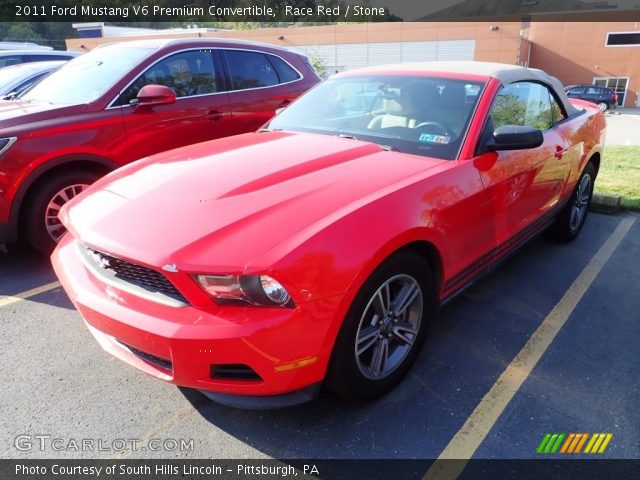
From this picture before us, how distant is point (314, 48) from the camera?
4559cm

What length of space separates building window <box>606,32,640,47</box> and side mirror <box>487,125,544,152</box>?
157ft

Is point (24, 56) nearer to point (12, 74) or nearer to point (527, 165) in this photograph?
point (12, 74)

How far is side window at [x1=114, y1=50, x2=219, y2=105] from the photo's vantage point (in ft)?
15.8

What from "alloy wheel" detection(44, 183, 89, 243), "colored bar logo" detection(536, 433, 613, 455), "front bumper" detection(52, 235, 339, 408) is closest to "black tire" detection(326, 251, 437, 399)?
"front bumper" detection(52, 235, 339, 408)

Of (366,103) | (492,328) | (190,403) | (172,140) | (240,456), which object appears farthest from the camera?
(172,140)

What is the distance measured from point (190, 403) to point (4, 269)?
2.71 meters

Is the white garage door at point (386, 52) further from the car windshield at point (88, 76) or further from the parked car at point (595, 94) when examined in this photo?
the car windshield at point (88, 76)

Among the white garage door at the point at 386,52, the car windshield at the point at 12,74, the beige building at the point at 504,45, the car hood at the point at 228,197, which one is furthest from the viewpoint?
the white garage door at the point at 386,52

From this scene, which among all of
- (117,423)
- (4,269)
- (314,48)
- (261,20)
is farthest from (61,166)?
(261,20)

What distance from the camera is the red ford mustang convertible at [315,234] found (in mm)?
1971

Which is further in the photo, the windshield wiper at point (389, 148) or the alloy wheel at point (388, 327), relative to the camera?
the windshield wiper at point (389, 148)

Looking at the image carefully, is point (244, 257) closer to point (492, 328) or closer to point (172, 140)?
point (492, 328)

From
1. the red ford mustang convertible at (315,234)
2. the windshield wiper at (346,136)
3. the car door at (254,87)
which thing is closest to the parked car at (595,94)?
the car door at (254,87)

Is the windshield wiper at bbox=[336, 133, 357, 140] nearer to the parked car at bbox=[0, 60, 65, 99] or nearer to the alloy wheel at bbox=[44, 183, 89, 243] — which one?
the alloy wheel at bbox=[44, 183, 89, 243]
